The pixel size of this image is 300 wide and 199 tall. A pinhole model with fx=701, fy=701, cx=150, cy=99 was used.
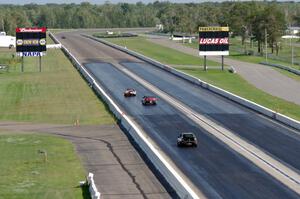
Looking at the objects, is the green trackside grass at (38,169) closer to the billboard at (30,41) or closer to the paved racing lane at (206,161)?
the paved racing lane at (206,161)

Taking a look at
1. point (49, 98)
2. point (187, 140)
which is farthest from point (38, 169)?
point (49, 98)

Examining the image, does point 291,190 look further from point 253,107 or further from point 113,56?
point 113,56

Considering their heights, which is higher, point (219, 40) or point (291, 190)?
point (219, 40)

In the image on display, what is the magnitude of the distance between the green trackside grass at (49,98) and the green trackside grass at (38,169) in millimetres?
10495

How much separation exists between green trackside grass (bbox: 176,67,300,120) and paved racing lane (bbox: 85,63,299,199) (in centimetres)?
1097

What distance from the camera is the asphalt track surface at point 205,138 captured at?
37125mm

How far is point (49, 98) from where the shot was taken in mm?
79688

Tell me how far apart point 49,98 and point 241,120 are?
2689 centimetres

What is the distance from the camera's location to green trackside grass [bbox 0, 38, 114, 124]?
66500 millimetres

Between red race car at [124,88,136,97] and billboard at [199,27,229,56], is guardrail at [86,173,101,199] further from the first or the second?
billboard at [199,27,229,56]

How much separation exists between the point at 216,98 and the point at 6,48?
375 ft

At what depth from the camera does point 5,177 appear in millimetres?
40500

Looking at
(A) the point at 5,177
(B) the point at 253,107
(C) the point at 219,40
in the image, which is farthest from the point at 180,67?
(A) the point at 5,177

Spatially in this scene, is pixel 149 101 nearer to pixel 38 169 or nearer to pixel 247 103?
pixel 247 103
